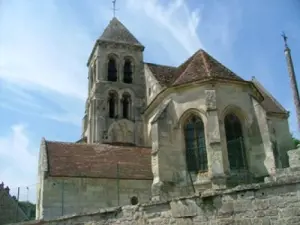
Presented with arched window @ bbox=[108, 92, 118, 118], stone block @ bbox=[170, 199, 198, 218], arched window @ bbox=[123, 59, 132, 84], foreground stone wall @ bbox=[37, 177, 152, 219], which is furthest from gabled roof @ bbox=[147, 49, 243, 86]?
stone block @ bbox=[170, 199, 198, 218]

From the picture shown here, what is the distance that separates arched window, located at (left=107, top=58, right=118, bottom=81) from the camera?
3231 centimetres

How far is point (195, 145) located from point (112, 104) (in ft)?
47.5

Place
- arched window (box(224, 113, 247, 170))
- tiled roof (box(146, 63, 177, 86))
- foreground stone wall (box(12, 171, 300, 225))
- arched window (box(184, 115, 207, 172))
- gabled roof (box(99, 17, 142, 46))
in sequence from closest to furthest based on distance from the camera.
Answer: foreground stone wall (box(12, 171, 300, 225)) → arched window (box(224, 113, 247, 170)) → arched window (box(184, 115, 207, 172)) → tiled roof (box(146, 63, 177, 86)) → gabled roof (box(99, 17, 142, 46))

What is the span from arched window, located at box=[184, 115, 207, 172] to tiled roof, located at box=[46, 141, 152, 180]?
2.43 meters

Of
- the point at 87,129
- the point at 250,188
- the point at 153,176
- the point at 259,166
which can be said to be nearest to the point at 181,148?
the point at 153,176

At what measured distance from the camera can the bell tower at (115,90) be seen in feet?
96.0

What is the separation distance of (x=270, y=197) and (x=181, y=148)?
1113 centimetres

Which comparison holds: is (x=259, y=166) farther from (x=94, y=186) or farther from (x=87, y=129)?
(x=87, y=129)

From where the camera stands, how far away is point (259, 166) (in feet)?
56.5

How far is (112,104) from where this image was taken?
31172mm

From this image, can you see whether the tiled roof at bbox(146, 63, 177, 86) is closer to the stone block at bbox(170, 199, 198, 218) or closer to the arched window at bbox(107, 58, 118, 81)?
the arched window at bbox(107, 58, 118, 81)

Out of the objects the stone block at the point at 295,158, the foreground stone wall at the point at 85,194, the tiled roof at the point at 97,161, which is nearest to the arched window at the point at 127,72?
the tiled roof at the point at 97,161

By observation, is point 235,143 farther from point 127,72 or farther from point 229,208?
point 127,72

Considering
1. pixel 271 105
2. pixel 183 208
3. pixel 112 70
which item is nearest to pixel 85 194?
pixel 183 208
